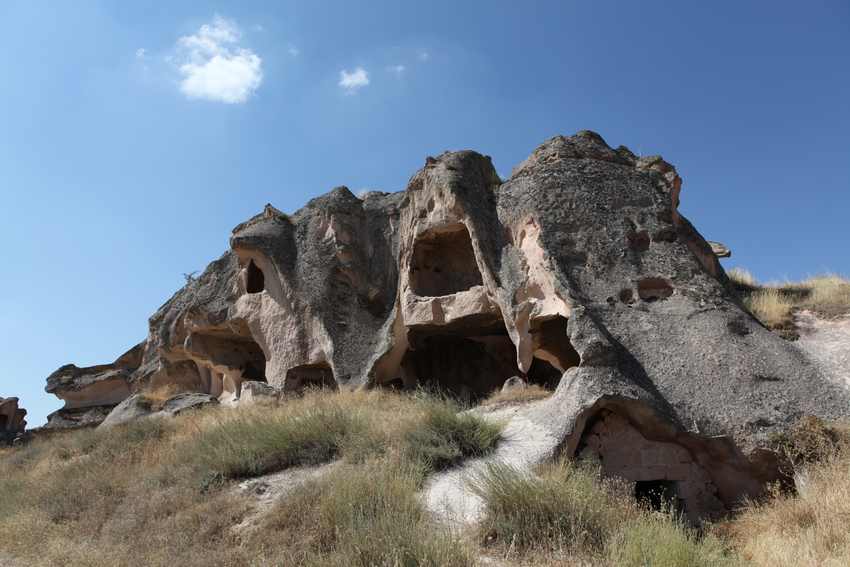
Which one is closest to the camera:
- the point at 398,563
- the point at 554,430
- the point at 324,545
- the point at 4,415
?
the point at 398,563

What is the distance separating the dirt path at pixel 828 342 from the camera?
26.7ft

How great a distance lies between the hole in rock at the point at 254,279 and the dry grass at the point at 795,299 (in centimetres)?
1084

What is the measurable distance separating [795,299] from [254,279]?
11821 millimetres

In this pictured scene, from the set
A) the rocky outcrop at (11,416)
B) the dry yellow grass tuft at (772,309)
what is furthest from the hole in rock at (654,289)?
the rocky outcrop at (11,416)

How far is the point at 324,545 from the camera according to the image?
5.66 meters

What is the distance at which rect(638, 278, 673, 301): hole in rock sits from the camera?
926cm

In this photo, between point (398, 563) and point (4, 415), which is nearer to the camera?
point (398, 563)

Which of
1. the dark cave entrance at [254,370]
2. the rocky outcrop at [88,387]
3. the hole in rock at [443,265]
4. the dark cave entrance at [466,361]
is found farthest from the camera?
the rocky outcrop at [88,387]

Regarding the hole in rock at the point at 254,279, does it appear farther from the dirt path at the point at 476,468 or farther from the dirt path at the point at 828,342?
the dirt path at the point at 828,342

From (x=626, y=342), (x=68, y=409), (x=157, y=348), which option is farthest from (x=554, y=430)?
(x=68, y=409)

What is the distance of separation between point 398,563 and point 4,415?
999 inches

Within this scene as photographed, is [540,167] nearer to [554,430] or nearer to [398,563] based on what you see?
[554,430]

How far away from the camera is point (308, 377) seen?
13.8m

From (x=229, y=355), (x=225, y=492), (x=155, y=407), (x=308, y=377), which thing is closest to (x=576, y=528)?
(x=225, y=492)
